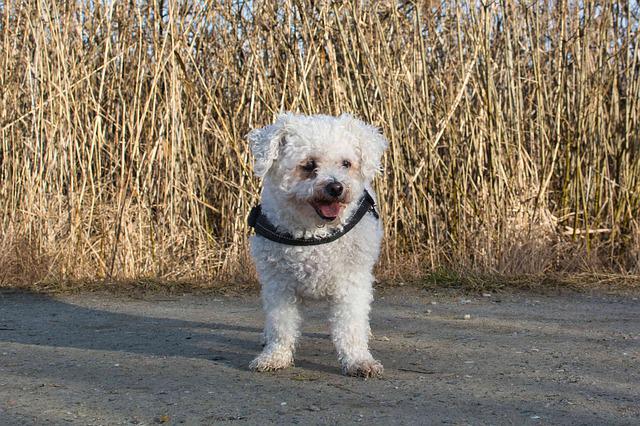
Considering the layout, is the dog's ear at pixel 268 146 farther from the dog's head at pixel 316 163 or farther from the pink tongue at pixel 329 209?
the pink tongue at pixel 329 209

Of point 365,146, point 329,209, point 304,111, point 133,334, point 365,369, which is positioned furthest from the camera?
point 304,111

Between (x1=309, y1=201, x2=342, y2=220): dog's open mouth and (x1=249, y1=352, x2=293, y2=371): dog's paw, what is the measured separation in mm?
666

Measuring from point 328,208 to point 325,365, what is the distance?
2.50 feet

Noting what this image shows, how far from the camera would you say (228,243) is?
261 inches

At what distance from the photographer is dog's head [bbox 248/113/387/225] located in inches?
148

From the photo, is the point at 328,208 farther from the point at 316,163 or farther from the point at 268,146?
the point at 268,146

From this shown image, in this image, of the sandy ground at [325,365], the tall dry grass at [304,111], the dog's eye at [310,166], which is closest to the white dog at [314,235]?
the dog's eye at [310,166]

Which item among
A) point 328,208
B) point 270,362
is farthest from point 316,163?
point 270,362

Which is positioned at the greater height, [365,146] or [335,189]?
[365,146]

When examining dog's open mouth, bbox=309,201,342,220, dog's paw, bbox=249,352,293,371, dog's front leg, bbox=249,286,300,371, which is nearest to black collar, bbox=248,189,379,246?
dog's open mouth, bbox=309,201,342,220

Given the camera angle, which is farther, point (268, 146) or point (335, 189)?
point (268, 146)

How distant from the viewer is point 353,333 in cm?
376

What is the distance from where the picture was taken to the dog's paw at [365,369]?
3.63 meters

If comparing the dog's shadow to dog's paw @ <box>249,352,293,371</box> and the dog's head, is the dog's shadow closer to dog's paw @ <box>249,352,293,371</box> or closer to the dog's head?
dog's paw @ <box>249,352,293,371</box>
